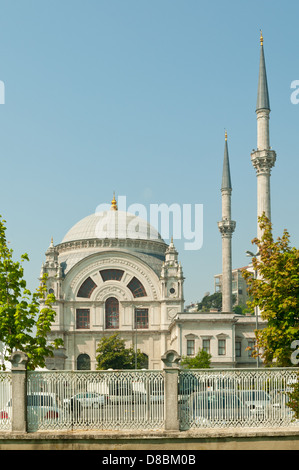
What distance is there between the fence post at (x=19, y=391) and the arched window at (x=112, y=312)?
161 ft

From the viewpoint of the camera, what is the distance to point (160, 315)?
6600 cm

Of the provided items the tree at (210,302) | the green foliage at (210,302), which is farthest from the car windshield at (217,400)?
the green foliage at (210,302)

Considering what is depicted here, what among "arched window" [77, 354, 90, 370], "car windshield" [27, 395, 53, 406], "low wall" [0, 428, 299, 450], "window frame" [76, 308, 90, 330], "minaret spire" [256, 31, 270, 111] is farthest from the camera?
"window frame" [76, 308, 90, 330]

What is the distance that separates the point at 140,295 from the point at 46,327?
1632 inches

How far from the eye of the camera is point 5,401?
17.2 m

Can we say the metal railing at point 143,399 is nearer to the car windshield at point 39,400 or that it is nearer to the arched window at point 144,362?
the car windshield at point 39,400

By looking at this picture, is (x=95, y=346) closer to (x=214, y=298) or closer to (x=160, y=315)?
(x=160, y=315)

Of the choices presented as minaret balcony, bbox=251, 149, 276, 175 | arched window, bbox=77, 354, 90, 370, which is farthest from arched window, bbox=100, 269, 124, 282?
minaret balcony, bbox=251, 149, 276, 175

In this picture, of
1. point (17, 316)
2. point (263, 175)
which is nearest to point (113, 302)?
point (263, 175)

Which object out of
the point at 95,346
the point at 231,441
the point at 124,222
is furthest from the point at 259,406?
the point at 124,222

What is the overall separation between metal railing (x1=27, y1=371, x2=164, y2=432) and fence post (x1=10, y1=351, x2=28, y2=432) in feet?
0.66

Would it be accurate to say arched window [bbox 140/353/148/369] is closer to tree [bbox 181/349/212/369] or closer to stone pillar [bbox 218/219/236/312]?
tree [bbox 181/349/212/369]

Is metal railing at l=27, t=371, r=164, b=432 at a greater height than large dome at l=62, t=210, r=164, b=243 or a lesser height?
lesser

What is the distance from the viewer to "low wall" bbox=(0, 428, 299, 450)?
54.4 ft
